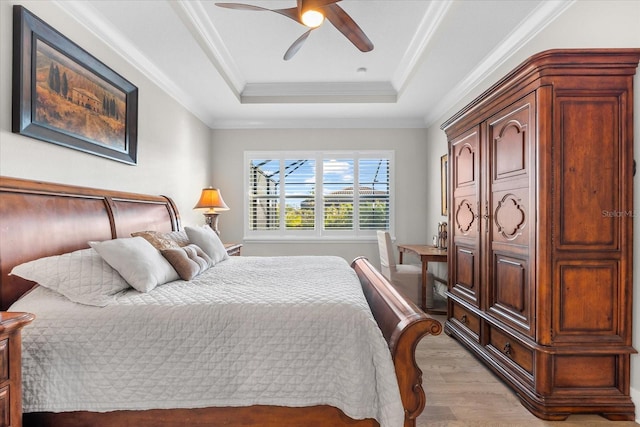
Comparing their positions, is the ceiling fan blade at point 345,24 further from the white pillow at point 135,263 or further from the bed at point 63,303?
the white pillow at point 135,263

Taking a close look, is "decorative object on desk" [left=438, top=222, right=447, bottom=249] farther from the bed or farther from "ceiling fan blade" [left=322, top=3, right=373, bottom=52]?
"ceiling fan blade" [left=322, top=3, right=373, bottom=52]

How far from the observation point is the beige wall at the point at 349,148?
5301 mm

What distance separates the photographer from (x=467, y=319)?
115 inches

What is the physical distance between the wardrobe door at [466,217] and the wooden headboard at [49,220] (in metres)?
2.76

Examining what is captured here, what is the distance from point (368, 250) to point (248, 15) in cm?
356

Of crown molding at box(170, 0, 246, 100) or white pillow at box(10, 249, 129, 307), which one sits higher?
crown molding at box(170, 0, 246, 100)

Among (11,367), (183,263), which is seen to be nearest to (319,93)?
(183,263)

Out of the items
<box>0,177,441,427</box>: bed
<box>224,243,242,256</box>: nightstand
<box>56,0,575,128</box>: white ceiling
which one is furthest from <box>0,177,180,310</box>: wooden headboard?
<box>224,243,242,256</box>: nightstand

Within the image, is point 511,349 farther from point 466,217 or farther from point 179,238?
point 179,238

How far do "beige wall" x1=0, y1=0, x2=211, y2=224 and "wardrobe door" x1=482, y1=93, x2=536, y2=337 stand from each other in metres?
2.96

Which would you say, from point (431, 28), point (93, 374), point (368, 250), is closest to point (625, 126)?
point (431, 28)

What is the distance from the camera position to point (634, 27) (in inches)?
76.6

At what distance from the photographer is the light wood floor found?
193cm

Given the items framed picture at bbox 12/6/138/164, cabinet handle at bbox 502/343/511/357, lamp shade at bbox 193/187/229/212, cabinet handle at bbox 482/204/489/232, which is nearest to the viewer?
framed picture at bbox 12/6/138/164
